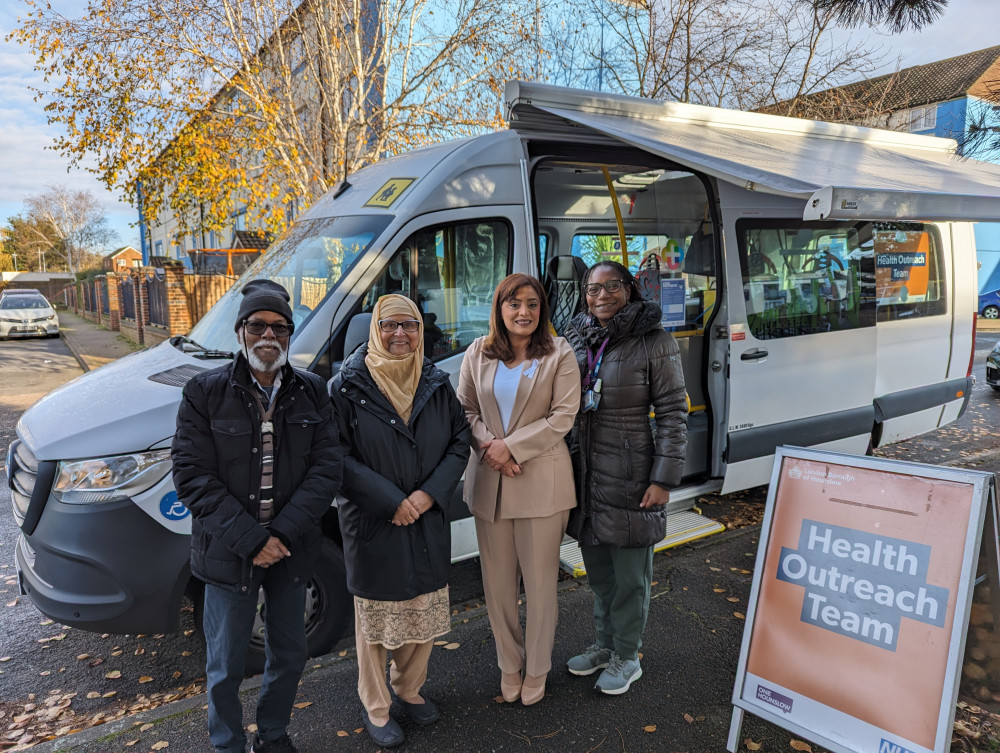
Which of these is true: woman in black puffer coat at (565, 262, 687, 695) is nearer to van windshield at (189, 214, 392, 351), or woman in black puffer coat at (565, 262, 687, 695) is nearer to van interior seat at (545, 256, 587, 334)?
van windshield at (189, 214, 392, 351)

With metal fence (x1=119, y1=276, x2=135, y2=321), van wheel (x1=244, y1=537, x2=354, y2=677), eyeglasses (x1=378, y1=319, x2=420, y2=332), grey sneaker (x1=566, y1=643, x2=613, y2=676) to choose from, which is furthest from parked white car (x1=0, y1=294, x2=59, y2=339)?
grey sneaker (x1=566, y1=643, x2=613, y2=676)

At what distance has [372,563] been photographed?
8.66 ft

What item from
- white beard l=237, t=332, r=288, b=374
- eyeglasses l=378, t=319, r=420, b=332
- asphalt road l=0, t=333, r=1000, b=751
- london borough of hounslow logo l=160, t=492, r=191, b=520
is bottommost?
asphalt road l=0, t=333, r=1000, b=751

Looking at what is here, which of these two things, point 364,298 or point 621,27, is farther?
point 621,27

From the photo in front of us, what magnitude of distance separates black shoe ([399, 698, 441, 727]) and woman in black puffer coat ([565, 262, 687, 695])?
751 millimetres

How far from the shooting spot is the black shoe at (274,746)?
2.63 m

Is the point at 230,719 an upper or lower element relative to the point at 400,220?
lower

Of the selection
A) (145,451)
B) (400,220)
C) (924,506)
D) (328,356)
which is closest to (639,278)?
(400,220)

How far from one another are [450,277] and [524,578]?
177 cm

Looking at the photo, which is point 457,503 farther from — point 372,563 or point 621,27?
point 621,27

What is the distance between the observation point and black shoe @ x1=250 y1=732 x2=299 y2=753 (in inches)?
103

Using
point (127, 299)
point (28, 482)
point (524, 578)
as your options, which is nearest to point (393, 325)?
point (524, 578)

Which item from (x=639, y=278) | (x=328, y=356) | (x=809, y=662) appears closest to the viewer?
(x=809, y=662)

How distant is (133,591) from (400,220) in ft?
7.24
